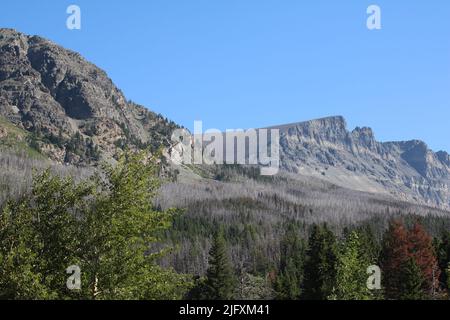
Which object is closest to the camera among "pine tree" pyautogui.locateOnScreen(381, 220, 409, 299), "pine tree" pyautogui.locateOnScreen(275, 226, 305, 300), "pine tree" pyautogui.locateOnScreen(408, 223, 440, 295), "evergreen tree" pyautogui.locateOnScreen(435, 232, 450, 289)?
"pine tree" pyautogui.locateOnScreen(381, 220, 409, 299)

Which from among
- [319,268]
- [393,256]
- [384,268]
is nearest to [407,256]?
[393,256]

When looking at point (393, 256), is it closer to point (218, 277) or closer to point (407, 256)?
point (407, 256)

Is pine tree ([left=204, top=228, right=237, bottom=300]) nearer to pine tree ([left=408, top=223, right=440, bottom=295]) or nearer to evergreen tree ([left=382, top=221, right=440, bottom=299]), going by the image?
evergreen tree ([left=382, top=221, right=440, bottom=299])

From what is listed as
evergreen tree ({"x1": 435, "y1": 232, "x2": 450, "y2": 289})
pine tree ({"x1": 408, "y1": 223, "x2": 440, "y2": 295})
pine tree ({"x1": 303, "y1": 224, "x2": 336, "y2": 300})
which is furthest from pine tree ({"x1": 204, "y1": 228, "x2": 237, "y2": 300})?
evergreen tree ({"x1": 435, "y1": 232, "x2": 450, "y2": 289})

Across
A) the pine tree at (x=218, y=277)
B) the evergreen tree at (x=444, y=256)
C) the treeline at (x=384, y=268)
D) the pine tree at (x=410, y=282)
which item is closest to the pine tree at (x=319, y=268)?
the treeline at (x=384, y=268)

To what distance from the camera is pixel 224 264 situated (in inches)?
2936

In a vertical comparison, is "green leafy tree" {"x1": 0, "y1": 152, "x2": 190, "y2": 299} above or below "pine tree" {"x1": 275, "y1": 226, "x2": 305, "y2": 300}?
above

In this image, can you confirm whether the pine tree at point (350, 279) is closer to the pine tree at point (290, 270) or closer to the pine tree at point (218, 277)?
the pine tree at point (218, 277)

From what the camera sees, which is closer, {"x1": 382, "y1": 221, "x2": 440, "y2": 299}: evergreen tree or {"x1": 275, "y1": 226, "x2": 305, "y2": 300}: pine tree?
{"x1": 382, "y1": 221, "x2": 440, "y2": 299}: evergreen tree

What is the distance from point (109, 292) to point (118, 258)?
163 cm
